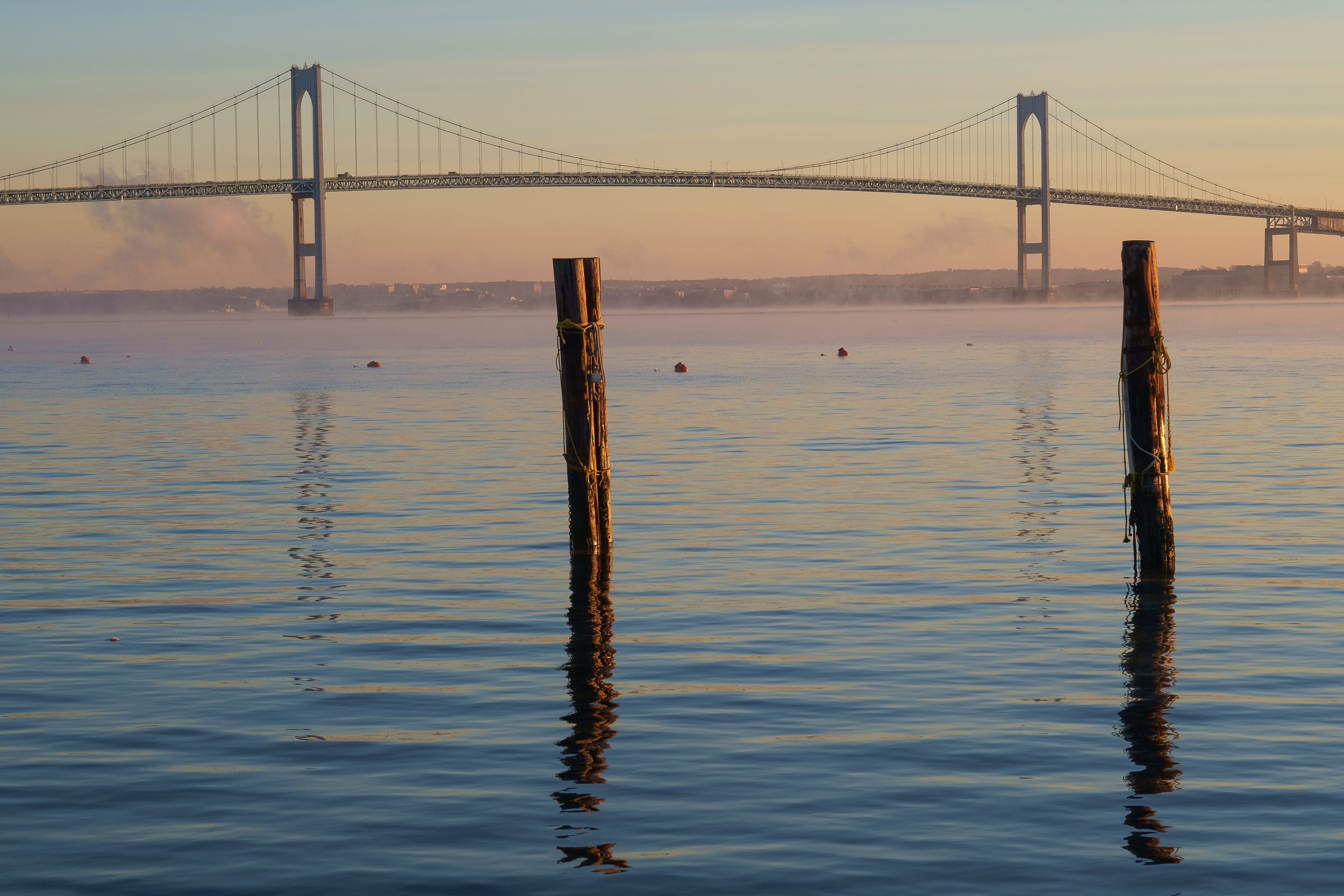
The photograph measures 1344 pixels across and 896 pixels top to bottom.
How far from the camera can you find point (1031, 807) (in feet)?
23.6

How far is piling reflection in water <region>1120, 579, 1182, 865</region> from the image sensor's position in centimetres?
697

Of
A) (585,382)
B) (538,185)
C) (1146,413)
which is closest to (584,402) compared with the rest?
(585,382)

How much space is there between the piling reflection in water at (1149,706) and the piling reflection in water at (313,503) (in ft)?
18.8

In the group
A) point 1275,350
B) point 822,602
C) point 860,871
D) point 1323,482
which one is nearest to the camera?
point 860,871

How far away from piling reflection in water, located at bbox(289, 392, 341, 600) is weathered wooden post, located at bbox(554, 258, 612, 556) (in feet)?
6.92

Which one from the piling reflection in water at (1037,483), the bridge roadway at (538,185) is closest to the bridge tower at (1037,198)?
the bridge roadway at (538,185)

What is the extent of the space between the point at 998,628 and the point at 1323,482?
1021cm

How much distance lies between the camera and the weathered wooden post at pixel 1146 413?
41.2ft

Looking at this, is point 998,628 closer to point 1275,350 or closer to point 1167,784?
point 1167,784

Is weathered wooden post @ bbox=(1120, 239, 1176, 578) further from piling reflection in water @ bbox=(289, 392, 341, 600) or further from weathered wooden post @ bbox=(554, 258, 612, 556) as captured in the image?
piling reflection in water @ bbox=(289, 392, 341, 600)

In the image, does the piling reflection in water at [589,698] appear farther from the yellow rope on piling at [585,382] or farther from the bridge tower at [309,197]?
the bridge tower at [309,197]

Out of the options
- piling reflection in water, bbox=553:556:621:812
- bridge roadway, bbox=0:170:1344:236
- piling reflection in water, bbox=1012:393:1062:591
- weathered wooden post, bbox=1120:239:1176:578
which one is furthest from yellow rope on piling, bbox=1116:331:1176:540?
bridge roadway, bbox=0:170:1344:236

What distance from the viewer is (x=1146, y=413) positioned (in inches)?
499

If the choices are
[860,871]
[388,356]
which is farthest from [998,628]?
[388,356]
